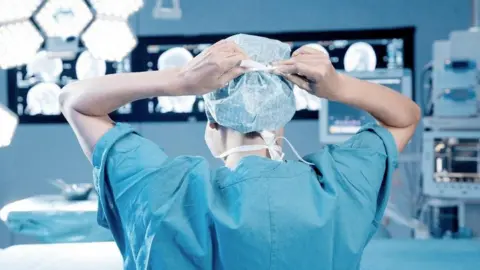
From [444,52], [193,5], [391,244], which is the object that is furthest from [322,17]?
[391,244]

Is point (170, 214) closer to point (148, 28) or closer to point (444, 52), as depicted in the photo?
point (444, 52)

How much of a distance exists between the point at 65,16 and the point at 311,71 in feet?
6.31

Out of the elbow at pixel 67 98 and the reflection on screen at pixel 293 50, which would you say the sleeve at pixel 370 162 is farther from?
the reflection on screen at pixel 293 50

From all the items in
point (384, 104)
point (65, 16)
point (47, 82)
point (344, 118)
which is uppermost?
point (65, 16)

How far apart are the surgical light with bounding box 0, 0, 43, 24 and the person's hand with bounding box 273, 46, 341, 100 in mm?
1554

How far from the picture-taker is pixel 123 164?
2.60 ft

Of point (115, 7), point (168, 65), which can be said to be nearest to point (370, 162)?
point (115, 7)

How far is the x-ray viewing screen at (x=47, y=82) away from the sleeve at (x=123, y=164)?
281 centimetres

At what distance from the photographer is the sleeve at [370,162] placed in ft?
2.79

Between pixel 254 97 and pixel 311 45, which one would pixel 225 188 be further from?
pixel 311 45

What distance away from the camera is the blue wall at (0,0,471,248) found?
11.3ft

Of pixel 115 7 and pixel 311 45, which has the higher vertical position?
pixel 115 7

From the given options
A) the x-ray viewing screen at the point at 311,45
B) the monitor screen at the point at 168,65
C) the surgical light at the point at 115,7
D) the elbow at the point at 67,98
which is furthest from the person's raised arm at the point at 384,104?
the monitor screen at the point at 168,65

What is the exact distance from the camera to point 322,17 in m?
3.51
